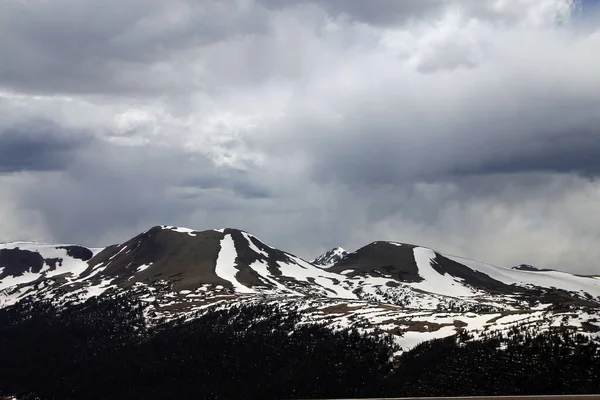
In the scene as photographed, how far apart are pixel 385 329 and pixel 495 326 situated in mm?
38074

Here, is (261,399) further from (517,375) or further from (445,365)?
(517,375)

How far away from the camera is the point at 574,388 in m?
104

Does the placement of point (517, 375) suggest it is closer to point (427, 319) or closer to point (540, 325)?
point (540, 325)

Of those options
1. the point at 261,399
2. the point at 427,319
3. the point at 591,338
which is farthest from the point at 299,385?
the point at 591,338

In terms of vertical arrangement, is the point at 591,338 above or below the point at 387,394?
above

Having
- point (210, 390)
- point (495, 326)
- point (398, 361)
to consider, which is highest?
point (495, 326)

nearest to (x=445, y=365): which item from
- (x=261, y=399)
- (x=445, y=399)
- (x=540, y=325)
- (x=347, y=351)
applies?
(x=540, y=325)

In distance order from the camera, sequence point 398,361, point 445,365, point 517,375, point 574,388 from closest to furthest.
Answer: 1. point 574,388
2. point 517,375
3. point 445,365
4. point 398,361

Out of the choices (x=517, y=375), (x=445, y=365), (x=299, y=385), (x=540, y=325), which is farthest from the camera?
(x=299, y=385)

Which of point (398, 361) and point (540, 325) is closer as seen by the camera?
point (540, 325)

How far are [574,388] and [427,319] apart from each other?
88.7 meters

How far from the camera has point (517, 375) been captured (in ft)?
383

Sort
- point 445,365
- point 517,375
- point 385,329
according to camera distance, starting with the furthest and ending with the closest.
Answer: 1. point 385,329
2. point 445,365
3. point 517,375

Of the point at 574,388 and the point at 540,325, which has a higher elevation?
the point at 540,325
